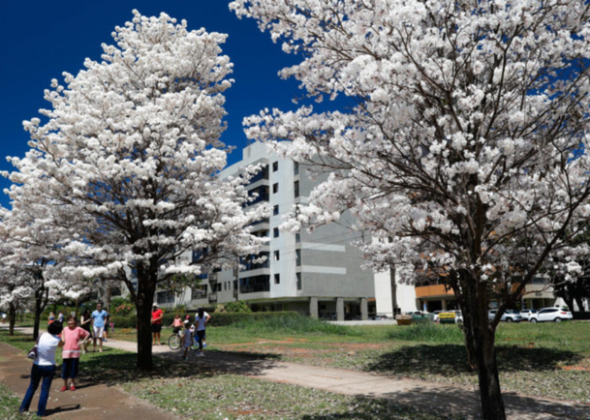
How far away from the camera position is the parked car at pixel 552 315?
41.2m

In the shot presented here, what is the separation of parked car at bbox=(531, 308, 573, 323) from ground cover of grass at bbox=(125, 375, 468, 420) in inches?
1579

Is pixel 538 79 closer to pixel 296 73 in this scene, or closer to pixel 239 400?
pixel 296 73

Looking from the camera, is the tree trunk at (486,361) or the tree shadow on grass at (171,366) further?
the tree shadow on grass at (171,366)

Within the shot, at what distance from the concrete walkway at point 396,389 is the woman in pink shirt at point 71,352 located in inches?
158

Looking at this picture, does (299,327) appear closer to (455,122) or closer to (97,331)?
(97,331)

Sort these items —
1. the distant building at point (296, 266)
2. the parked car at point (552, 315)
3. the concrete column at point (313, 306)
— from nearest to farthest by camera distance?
the parked car at point (552, 315) < the concrete column at point (313, 306) < the distant building at point (296, 266)

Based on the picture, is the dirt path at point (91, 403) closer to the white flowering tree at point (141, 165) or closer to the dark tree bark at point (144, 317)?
the dark tree bark at point (144, 317)

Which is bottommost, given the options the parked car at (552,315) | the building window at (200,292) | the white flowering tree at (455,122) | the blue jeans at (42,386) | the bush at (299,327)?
the parked car at (552,315)

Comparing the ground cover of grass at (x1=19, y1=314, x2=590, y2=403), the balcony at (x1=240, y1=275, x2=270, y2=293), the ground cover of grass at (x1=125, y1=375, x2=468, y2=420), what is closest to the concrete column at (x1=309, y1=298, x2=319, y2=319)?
the balcony at (x1=240, y1=275, x2=270, y2=293)

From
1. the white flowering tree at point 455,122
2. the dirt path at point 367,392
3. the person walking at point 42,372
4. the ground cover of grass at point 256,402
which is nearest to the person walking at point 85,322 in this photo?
the dirt path at point 367,392

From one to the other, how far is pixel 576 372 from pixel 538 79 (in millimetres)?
7980

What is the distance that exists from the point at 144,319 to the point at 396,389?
700cm

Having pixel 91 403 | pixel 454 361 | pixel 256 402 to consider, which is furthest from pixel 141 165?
pixel 454 361

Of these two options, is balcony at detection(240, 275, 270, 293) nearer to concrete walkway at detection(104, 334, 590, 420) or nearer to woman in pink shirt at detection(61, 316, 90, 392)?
concrete walkway at detection(104, 334, 590, 420)
